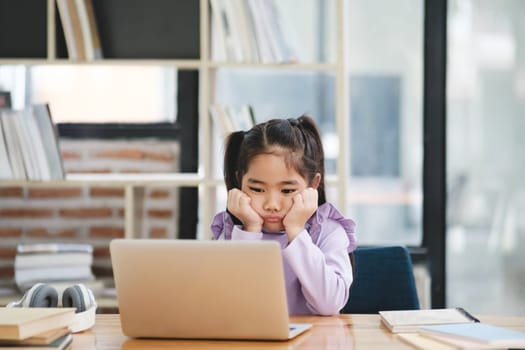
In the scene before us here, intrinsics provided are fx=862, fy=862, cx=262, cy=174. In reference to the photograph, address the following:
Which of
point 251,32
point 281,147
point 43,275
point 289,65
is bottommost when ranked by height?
point 43,275

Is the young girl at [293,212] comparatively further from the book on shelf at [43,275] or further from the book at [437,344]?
the book on shelf at [43,275]

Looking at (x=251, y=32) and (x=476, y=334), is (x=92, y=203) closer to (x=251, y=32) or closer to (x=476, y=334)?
(x=251, y=32)

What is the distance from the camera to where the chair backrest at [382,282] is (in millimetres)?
2232

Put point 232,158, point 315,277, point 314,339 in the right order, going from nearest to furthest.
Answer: point 314,339 → point 315,277 → point 232,158

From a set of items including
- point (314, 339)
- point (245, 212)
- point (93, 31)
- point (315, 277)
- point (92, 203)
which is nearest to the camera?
point (314, 339)

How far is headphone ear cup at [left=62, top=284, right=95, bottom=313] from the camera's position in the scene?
5.67 feet

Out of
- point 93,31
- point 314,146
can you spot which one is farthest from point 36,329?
point 93,31

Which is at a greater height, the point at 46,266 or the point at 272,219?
the point at 272,219

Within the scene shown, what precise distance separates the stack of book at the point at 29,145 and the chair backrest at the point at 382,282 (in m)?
1.39

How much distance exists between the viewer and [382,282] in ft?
7.37

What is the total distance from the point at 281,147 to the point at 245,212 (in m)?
0.24

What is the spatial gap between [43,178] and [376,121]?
1425mm

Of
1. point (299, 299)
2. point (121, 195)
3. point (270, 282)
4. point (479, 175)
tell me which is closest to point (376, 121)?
point (479, 175)

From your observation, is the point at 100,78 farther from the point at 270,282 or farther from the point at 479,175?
the point at 270,282
